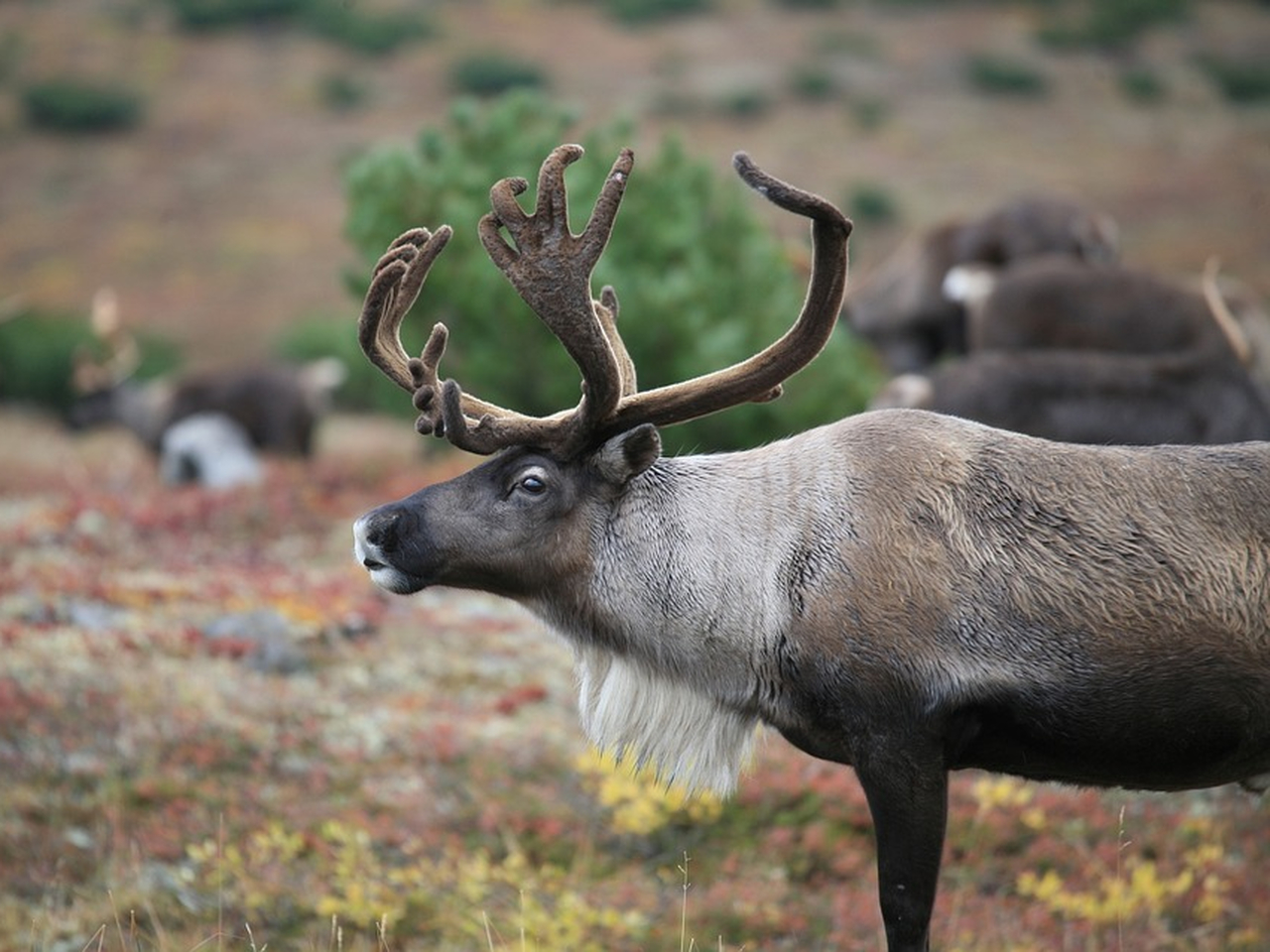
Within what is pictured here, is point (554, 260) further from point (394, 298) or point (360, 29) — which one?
point (360, 29)

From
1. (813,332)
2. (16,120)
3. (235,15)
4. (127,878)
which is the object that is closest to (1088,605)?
(813,332)

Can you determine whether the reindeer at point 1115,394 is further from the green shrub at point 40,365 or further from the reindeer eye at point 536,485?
the green shrub at point 40,365

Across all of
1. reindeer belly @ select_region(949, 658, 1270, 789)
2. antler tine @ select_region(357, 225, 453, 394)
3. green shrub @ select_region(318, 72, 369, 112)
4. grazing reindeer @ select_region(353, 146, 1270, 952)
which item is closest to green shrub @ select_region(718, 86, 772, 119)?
green shrub @ select_region(318, 72, 369, 112)

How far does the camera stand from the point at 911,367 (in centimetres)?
1435

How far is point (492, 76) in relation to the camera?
3703cm

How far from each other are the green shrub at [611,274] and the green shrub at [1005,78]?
93.3 ft

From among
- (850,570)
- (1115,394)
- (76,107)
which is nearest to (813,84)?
(76,107)

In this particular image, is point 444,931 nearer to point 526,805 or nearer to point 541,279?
point 526,805

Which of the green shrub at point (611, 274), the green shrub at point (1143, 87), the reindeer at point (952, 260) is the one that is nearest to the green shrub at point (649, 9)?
the green shrub at point (1143, 87)

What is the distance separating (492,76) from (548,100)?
13.6 metres

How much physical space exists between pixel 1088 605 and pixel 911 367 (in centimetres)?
1077

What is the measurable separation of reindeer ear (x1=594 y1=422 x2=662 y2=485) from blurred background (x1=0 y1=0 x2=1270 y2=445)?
14441 millimetres

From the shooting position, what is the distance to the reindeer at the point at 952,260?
13820mm

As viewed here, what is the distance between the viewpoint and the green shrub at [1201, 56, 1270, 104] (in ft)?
123
